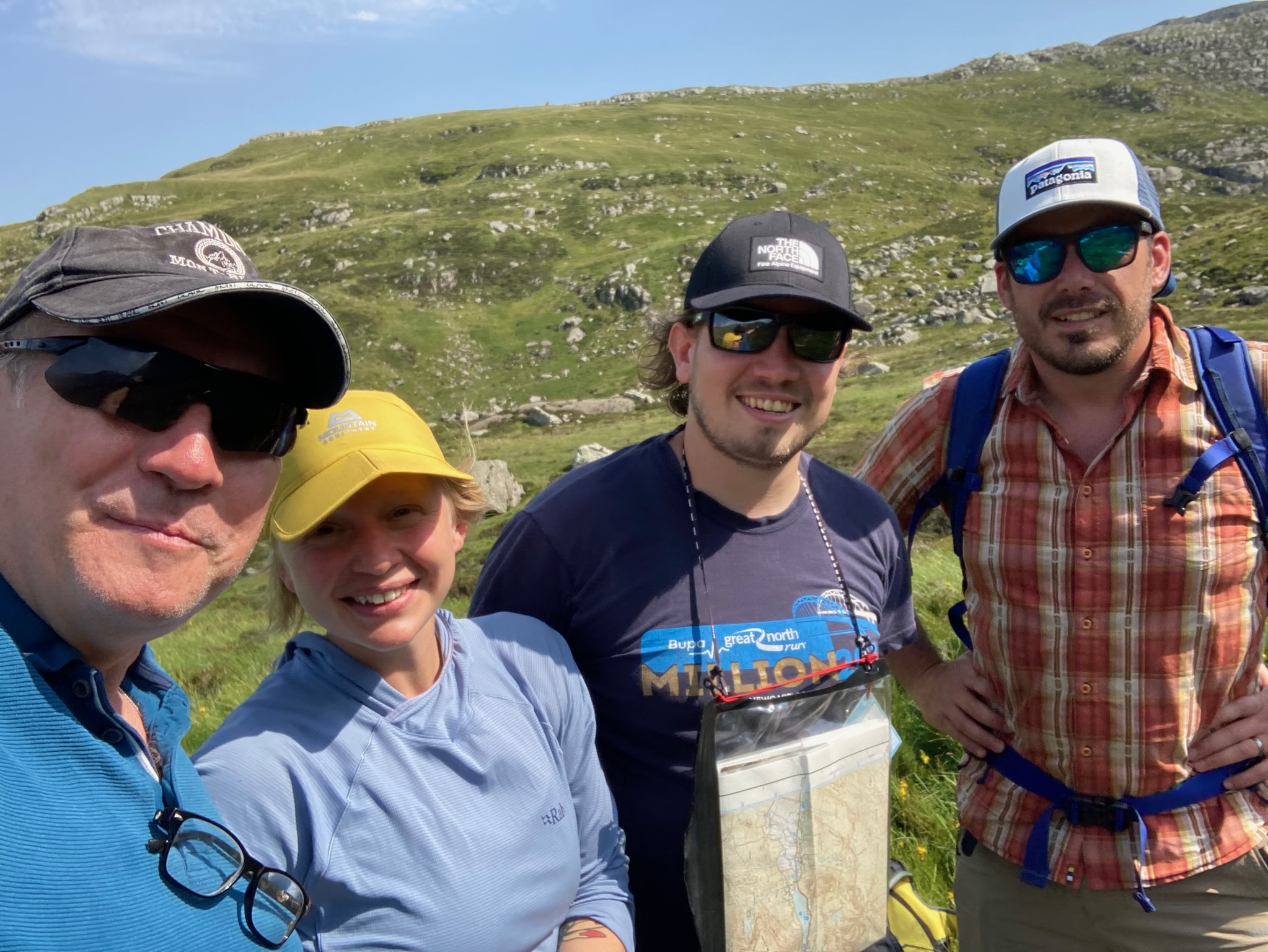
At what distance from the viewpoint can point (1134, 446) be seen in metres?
3.02

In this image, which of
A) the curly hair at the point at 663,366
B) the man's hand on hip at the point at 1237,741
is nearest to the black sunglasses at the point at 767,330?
the curly hair at the point at 663,366

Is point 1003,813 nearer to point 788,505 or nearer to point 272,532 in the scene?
point 788,505

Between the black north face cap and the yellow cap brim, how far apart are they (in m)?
1.14

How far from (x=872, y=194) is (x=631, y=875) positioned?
99.5m

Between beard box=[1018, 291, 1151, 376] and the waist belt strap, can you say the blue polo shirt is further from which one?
beard box=[1018, 291, 1151, 376]

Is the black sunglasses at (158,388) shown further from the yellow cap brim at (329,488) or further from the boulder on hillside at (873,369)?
the boulder on hillside at (873,369)

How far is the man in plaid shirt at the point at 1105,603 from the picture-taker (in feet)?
9.70

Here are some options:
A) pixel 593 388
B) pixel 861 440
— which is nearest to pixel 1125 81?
pixel 593 388

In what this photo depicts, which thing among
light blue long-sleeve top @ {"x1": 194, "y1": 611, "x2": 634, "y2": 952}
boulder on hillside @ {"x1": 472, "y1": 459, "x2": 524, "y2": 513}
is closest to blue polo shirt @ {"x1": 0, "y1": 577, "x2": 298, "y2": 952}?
light blue long-sleeve top @ {"x1": 194, "y1": 611, "x2": 634, "y2": 952}

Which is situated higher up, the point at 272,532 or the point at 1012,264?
the point at 1012,264

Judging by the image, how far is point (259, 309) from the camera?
1.80 meters

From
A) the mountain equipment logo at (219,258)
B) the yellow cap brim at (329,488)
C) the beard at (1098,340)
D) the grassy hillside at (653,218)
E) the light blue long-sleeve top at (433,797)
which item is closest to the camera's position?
the mountain equipment logo at (219,258)

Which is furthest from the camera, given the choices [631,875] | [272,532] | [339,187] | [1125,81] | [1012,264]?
[1125,81]

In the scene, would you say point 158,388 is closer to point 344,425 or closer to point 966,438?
point 344,425
